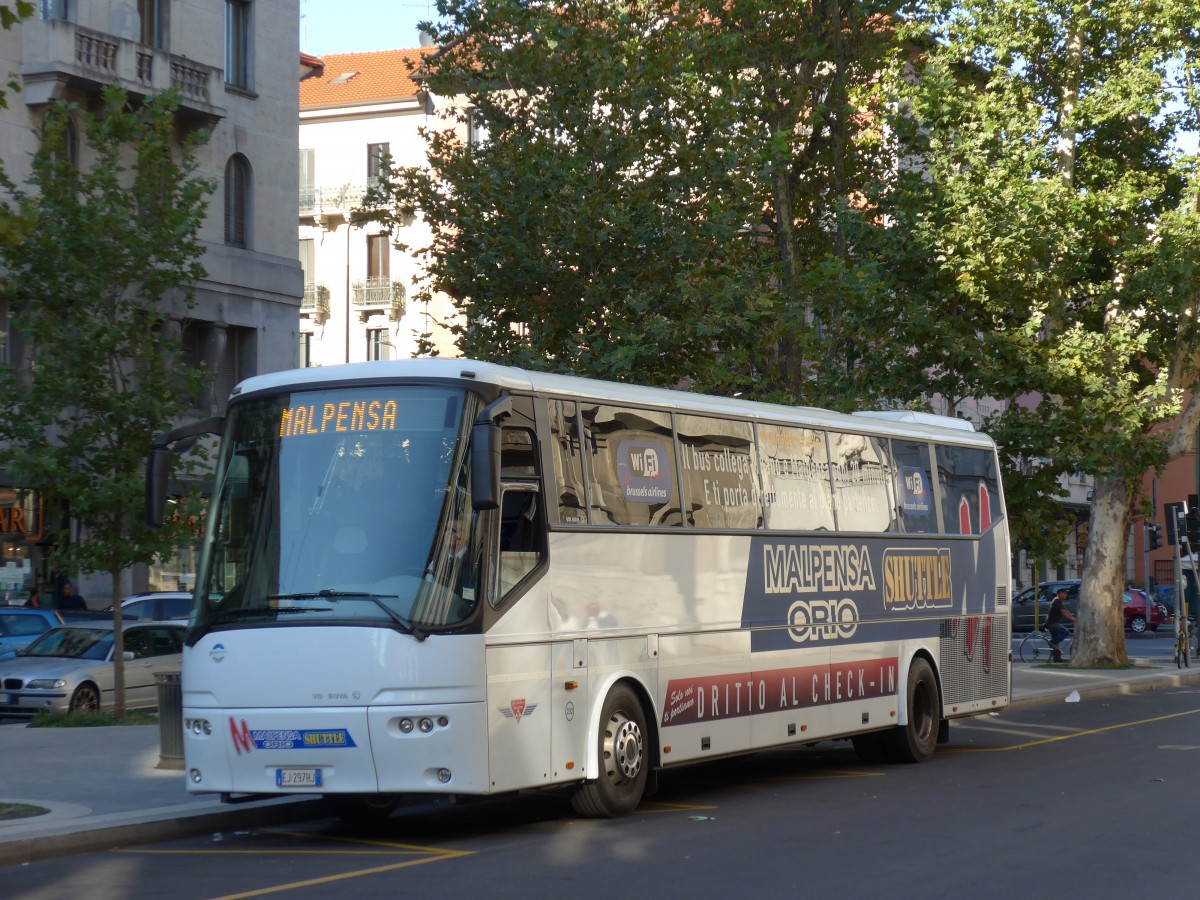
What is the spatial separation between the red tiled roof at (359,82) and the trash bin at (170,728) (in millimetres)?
49936

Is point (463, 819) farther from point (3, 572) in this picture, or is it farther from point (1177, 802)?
point (3, 572)

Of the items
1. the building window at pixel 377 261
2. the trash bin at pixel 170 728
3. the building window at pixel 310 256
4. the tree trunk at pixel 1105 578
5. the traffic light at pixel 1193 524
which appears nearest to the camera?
the trash bin at pixel 170 728

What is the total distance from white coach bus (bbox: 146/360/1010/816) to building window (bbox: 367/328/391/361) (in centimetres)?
4952

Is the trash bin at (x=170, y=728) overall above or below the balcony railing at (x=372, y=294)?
below

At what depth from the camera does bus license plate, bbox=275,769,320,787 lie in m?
11.7

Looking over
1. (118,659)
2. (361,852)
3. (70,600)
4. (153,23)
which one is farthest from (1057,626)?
(361,852)

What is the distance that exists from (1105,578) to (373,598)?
25.9 m

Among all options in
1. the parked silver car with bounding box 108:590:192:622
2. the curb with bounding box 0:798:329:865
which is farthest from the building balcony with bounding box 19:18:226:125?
the curb with bounding box 0:798:329:865

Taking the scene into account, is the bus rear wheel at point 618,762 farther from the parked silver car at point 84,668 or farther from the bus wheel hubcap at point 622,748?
the parked silver car at point 84,668

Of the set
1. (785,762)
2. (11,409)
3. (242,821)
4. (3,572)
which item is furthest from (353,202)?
(242,821)

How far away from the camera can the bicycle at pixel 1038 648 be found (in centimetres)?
3801

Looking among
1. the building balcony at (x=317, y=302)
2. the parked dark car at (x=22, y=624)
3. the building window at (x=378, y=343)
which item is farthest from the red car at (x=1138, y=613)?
Result: the parked dark car at (x=22, y=624)

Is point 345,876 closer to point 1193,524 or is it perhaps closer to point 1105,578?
point 1105,578

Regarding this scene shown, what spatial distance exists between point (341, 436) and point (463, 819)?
3392 millimetres
